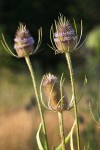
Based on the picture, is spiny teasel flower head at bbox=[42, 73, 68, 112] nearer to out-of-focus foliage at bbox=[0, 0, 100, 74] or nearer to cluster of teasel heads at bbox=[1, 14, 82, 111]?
cluster of teasel heads at bbox=[1, 14, 82, 111]

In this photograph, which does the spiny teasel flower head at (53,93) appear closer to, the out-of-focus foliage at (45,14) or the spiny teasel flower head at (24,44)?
the spiny teasel flower head at (24,44)

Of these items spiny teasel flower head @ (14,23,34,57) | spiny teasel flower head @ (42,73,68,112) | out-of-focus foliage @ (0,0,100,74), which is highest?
spiny teasel flower head @ (14,23,34,57)

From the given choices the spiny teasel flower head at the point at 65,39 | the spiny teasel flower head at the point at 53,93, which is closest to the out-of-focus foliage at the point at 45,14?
the spiny teasel flower head at the point at 53,93

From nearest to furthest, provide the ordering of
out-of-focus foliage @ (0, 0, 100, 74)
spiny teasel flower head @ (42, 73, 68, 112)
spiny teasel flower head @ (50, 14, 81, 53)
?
spiny teasel flower head @ (50, 14, 81, 53) → spiny teasel flower head @ (42, 73, 68, 112) → out-of-focus foliage @ (0, 0, 100, 74)

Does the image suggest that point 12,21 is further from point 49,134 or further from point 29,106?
point 29,106

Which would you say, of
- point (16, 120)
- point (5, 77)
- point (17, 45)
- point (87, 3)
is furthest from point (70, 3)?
point (17, 45)

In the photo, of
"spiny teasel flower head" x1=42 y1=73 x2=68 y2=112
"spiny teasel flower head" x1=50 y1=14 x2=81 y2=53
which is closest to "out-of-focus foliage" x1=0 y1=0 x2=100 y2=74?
"spiny teasel flower head" x1=42 y1=73 x2=68 y2=112

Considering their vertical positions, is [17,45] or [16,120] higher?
[17,45]

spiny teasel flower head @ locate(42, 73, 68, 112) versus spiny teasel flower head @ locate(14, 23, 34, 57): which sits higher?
spiny teasel flower head @ locate(14, 23, 34, 57)

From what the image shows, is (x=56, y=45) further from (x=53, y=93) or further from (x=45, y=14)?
(x=45, y=14)
